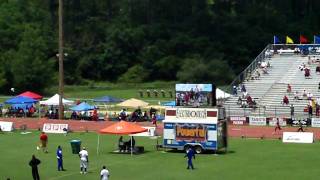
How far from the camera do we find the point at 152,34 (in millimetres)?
123438

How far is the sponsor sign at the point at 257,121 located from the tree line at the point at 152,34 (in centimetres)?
4482

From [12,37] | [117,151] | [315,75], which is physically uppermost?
[12,37]

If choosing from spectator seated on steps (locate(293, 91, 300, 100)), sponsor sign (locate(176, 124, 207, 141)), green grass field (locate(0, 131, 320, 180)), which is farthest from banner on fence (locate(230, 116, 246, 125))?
sponsor sign (locate(176, 124, 207, 141))

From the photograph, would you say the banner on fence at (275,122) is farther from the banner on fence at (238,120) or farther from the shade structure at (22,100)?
the shade structure at (22,100)

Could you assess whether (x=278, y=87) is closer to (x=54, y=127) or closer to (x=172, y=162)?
(x=54, y=127)

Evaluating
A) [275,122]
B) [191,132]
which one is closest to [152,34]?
[275,122]

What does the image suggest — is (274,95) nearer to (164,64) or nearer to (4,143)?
(4,143)

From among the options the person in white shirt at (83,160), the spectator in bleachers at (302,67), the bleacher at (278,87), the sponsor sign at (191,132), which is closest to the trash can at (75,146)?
the sponsor sign at (191,132)

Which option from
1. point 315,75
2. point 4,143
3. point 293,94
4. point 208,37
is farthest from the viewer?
point 208,37

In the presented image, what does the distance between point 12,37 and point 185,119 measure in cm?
7019

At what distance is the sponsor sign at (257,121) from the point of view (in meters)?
61.1

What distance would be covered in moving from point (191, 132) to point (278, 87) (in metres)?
31.1

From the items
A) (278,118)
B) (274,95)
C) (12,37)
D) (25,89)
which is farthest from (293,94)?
(12,37)

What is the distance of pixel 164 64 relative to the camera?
4601 inches
